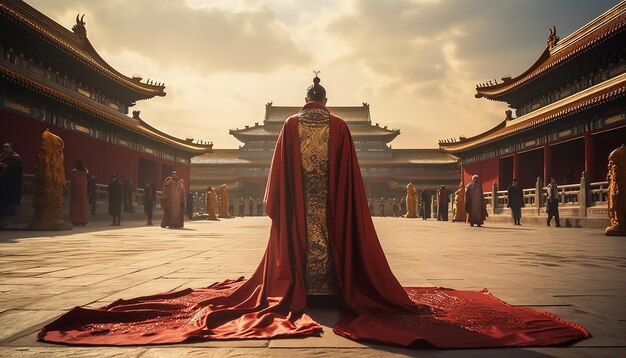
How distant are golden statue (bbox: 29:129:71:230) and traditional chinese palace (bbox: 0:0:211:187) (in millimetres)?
1108

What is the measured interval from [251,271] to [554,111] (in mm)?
17355

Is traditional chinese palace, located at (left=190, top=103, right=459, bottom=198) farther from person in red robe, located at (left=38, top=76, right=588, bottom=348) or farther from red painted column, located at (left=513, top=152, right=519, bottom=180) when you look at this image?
person in red robe, located at (left=38, top=76, right=588, bottom=348)

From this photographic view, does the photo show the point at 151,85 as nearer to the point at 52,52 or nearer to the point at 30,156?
the point at 52,52

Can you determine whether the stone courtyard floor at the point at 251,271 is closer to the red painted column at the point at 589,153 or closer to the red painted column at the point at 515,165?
the red painted column at the point at 589,153

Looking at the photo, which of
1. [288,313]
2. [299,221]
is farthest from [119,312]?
[299,221]

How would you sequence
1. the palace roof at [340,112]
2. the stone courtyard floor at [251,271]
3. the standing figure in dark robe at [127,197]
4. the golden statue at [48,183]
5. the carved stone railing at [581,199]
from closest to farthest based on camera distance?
the stone courtyard floor at [251,271] < the golden statue at [48,183] < the carved stone railing at [581,199] < the standing figure in dark robe at [127,197] < the palace roof at [340,112]

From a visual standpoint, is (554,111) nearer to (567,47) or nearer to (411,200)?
(567,47)

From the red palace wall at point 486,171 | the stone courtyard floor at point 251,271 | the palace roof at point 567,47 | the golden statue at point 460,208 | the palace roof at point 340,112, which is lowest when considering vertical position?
the stone courtyard floor at point 251,271

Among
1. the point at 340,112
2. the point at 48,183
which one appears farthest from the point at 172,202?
the point at 340,112

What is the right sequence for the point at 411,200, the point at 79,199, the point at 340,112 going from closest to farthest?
the point at 79,199 < the point at 411,200 < the point at 340,112

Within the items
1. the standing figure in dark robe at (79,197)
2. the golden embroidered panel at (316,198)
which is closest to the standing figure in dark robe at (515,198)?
the standing figure in dark robe at (79,197)

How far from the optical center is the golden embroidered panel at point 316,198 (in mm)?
3020

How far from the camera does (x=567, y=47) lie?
63.1ft

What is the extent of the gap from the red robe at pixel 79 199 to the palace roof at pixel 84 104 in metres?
3.17
